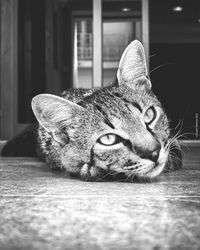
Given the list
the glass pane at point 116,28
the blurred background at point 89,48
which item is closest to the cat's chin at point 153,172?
the blurred background at point 89,48

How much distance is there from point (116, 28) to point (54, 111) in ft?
15.1

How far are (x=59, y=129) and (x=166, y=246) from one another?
2.98ft

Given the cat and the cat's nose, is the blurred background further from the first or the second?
the cat's nose

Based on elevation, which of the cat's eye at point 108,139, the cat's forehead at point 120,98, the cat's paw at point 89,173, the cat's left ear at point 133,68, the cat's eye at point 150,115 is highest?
the cat's left ear at point 133,68

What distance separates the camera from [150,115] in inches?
55.9

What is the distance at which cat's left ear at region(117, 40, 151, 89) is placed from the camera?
4.83 feet

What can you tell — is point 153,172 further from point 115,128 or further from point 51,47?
point 51,47

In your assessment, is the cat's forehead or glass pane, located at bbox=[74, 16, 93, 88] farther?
glass pane, located at bbox=[74, 16, 93, 88]

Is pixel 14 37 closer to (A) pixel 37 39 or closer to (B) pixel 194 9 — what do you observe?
(A) pixel 37 39

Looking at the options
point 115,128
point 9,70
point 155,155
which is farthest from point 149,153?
point 9,70

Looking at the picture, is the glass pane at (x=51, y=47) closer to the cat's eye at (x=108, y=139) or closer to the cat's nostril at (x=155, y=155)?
the cat's eye at (x=108, y=139)

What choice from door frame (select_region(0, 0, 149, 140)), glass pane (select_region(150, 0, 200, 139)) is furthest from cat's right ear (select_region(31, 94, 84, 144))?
glass pane (select_region(150, 0, 200, 139))

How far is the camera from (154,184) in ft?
4.22

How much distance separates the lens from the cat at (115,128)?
129cm
